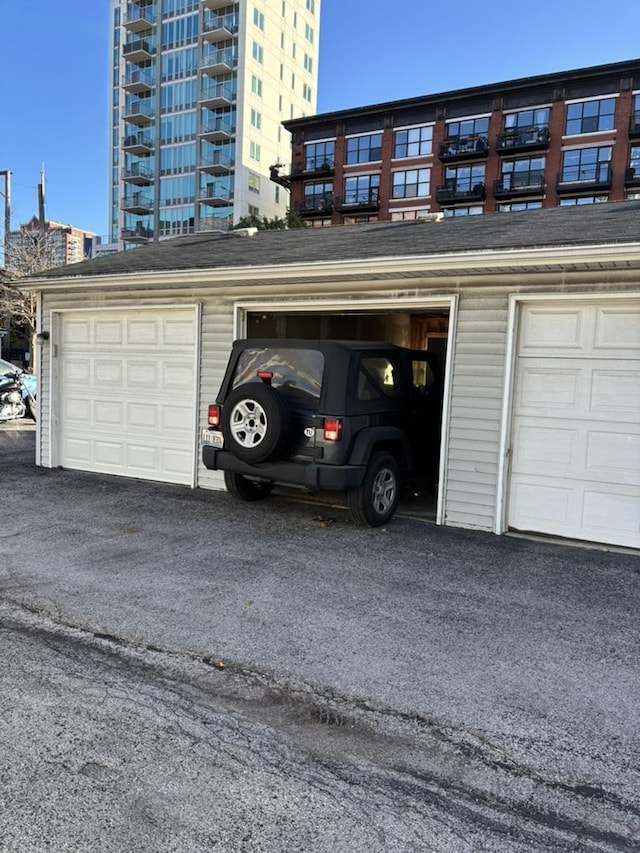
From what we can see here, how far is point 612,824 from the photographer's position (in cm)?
220

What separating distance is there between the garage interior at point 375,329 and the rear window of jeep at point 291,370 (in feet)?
5.90

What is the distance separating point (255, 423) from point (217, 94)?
167 feet

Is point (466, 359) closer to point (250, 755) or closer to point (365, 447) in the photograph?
point (365, 447)

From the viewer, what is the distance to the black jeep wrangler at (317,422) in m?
5.77

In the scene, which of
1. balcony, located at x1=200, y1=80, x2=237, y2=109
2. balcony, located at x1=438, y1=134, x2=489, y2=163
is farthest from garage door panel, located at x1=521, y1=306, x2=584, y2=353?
balcony, located at x1=200, y1=80, x2=237, y2=109

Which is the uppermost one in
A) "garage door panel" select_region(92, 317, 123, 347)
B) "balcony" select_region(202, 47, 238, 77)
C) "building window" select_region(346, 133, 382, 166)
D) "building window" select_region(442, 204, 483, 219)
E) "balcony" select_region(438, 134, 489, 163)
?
"balcony" select_region(202, 47, 238, 77)

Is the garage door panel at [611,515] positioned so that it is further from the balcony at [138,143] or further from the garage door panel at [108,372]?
the balcony at [138,143]

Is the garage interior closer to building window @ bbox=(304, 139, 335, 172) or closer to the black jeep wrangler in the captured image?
the black jeep wrangler

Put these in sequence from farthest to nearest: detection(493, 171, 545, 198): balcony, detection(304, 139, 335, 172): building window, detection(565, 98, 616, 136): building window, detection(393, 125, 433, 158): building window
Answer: detection(304, 139, 335, 172): building window
detection(393, 125, 433, 158): building window
detection(493, 171, 545, 198): balcony
detection(565, 98, 616, 136): building window

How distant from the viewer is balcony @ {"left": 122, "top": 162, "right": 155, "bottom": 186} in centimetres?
5153

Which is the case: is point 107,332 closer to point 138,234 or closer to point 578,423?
point 578,423

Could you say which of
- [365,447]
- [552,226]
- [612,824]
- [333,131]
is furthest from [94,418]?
[333,131]

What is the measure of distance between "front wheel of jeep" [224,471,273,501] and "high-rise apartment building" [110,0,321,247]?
142 feet

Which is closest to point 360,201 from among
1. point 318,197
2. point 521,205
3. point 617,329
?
point 318,197
